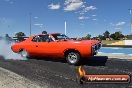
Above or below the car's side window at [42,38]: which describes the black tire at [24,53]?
below

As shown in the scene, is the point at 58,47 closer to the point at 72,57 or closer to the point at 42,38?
the point at 72,57

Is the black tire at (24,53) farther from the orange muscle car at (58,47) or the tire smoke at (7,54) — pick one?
the tire smoke at (7,54)

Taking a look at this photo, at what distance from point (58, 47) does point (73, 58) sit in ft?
3.31

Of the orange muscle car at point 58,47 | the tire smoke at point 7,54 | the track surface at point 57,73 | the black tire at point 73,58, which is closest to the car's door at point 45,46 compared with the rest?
the orange muscle car at point 58,47

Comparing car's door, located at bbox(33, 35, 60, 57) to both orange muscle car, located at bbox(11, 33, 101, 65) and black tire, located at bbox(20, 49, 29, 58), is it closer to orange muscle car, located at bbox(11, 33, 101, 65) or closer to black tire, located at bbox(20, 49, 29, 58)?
orange muscle car, located at bbox(11, 33, 101, 65)

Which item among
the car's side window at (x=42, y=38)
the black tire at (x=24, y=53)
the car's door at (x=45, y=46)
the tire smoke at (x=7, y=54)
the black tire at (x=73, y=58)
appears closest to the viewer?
the black tire at (x=73, y=58)

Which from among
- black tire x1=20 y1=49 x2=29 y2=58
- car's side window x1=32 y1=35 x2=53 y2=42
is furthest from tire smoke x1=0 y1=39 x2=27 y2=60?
car's side window x1=32 y1=35 x2=53 y2=42

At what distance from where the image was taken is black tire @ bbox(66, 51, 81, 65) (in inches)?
476

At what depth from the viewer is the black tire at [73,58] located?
39.7 ft

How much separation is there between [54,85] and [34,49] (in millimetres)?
5925

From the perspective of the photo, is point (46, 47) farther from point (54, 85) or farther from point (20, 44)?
point (54, 85)

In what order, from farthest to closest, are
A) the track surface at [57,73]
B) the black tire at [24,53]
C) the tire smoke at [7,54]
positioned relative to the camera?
the tire smoke at [7,54] → the black tire at [24,53] → the track surface at [57,73]

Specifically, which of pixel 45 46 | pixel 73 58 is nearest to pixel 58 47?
pixel 45 46

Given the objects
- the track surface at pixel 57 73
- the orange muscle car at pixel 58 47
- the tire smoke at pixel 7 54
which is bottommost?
the track surface at pixel 57 73
